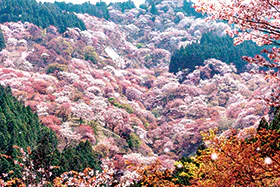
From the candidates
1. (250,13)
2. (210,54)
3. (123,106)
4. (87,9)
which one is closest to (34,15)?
(87,9)

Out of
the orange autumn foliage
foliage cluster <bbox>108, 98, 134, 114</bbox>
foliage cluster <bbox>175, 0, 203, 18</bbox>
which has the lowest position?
foliage cluster <bbox>108, 98, 134, 114</bbox>

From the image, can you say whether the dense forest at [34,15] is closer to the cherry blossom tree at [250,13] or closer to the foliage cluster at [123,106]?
the foliage cluster at [123,106]

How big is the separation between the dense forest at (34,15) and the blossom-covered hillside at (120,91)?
9.72 ft

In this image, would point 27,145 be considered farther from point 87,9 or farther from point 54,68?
point 87,9

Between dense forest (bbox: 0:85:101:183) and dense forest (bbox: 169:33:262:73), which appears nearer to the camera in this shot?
dense forest (bbox: 0:85:101:183)

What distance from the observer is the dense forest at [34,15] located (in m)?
69.5

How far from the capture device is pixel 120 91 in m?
59.5

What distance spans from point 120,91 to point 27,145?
33795 millimetres

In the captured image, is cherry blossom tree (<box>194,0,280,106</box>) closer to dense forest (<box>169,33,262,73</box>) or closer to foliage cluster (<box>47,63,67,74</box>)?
foliage cluster (<box>47,63,67,74</box>)

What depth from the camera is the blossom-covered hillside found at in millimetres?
37500

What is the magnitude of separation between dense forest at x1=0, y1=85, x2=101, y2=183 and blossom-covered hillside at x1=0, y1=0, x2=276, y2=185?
3580 millimetres

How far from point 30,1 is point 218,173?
82927mm

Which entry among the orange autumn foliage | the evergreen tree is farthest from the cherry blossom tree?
the evergreen tree

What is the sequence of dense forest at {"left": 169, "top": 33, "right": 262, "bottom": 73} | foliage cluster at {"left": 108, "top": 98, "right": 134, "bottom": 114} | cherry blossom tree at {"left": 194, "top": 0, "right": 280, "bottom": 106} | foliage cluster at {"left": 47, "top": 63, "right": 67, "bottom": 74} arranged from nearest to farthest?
cherry blossom tree at {"left": 194, "top": 0, "right": 280, "bottom": 106} → foliage cluster at {"left": 108, "top": 98, "right": 134, "bottom": 114} → foliage cluster at {"left": 47, "top": 63, "right": 67, "bottom": 74} → dense forest at {"left": 169, "top": 33, "right": 262, "bottom": 73}
